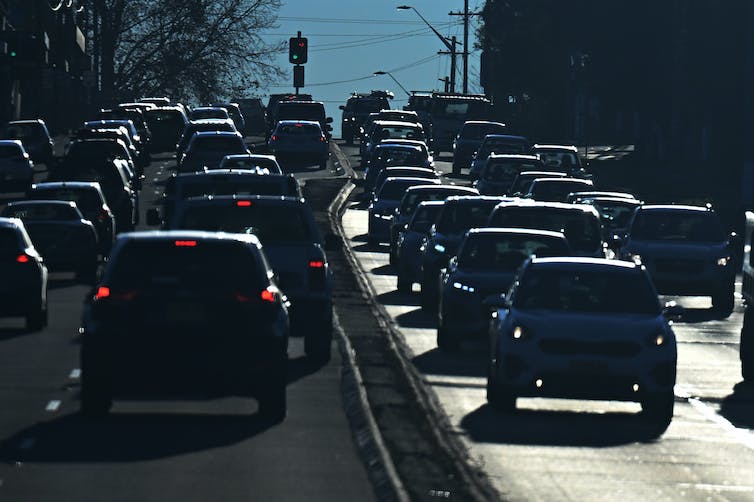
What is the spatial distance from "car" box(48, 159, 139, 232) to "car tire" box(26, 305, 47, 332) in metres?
16.9

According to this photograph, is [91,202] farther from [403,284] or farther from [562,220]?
[562,220]

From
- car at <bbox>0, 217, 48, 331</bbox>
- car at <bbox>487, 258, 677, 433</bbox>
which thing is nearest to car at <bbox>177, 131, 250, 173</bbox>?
car at <bbox>0, 217, 48, 331</bbox>

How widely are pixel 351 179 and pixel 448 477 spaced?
54106mm

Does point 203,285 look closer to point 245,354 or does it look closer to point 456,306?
point 245,354

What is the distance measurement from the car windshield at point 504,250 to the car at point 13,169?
32.6 meters

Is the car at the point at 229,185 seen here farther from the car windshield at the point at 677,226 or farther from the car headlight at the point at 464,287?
the car windshield at the point at 677,226

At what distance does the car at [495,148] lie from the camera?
221 feet

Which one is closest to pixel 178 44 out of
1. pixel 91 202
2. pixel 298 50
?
pixel 298 50

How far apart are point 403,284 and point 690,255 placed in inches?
184

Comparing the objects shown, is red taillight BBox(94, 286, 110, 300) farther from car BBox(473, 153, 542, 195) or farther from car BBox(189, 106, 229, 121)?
car BBox(189, 106, 229, 121)

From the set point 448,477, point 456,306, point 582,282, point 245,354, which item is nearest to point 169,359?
point 245,354

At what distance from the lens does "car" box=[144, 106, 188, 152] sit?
76.9 m

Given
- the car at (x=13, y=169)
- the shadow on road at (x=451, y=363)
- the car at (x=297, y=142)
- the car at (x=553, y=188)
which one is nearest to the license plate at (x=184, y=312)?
the shadow on road at (x=451, y=363)

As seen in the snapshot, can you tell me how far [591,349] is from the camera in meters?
18.4
